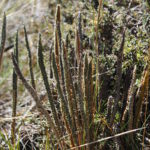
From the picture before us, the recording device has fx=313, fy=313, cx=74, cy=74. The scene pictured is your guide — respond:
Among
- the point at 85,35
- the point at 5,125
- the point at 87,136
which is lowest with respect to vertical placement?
the point at 5,125

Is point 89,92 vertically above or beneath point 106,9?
beneath

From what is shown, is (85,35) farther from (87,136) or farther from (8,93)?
(8,93)

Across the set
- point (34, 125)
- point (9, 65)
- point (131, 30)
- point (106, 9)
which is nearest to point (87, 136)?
point (34, 125)

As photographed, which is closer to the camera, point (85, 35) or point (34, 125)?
point (34, 125)

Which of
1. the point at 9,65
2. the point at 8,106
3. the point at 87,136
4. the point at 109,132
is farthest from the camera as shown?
the point at 9,65

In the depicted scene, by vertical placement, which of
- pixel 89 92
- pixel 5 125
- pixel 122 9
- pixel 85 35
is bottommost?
pixel 5 125

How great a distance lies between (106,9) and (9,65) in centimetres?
121

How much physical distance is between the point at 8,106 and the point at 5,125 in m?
0.38

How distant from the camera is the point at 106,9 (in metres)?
1.57

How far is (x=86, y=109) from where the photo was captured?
1.07 m

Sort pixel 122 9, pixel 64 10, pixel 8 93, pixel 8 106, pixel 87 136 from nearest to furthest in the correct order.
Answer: pixel 87 136, pixel 122 9, pixel 64 10, pixel 8 106, pixel 8 93

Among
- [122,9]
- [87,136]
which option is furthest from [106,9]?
[87,136]

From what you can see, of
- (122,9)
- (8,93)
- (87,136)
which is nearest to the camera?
(87,136)

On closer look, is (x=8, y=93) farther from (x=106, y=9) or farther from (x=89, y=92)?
(x=89, y=92)
